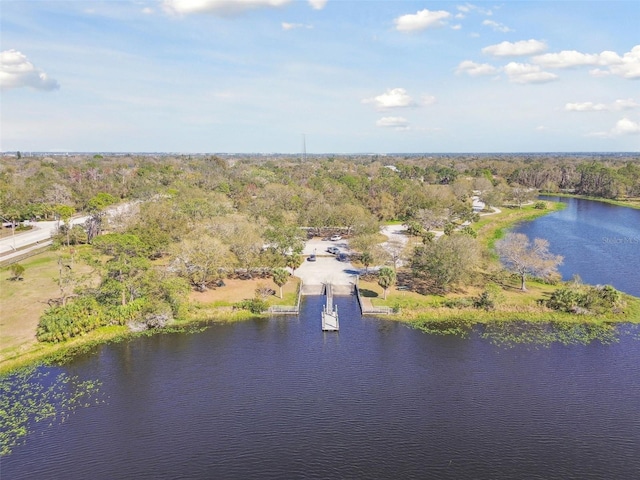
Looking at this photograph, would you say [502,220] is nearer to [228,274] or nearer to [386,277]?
[386,277]

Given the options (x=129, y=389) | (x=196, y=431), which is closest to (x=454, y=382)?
(x=196, y=431)

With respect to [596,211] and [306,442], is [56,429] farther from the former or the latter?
[596,211]

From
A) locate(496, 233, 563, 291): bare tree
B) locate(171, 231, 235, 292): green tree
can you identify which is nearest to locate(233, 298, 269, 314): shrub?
locate(171, 231, 235, 292): green tree

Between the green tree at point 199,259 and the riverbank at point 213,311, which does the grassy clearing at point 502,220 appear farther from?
the green tree at point 199,259

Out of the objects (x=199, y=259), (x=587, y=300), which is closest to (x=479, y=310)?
(x=587, y=300)

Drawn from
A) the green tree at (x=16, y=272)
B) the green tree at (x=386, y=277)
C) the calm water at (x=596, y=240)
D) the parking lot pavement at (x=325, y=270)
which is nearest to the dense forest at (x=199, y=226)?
the parking lot pavement at (x=325, y=270)
